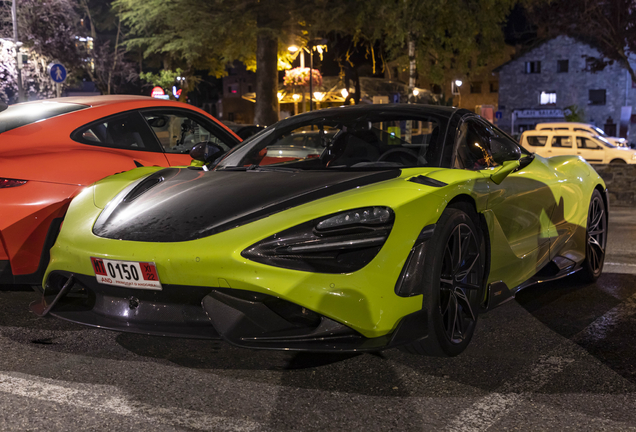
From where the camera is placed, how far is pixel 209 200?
11.0 ft

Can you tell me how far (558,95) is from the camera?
5566 centimetres

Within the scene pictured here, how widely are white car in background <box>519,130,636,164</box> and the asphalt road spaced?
23.6m

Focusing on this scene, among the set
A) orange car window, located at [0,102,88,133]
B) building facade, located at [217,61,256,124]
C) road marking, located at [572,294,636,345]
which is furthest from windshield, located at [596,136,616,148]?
building facade, located at [217,61,256,124]

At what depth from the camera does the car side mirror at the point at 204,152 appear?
4.52 metres

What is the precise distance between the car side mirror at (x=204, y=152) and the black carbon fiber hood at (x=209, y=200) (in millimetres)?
673

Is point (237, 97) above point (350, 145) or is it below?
above

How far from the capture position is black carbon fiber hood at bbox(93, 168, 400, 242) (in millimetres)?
3090

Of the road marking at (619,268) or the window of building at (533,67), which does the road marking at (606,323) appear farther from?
the window of building at (533,67)

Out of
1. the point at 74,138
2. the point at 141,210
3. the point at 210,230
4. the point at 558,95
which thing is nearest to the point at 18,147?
the point at 74,138

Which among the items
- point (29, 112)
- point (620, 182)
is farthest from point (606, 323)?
point (620, 182)

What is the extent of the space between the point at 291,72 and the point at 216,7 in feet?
35.6

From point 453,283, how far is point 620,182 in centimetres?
1089

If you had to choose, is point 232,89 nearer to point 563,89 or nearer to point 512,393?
point 563,89

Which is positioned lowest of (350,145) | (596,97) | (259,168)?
(259,168)
